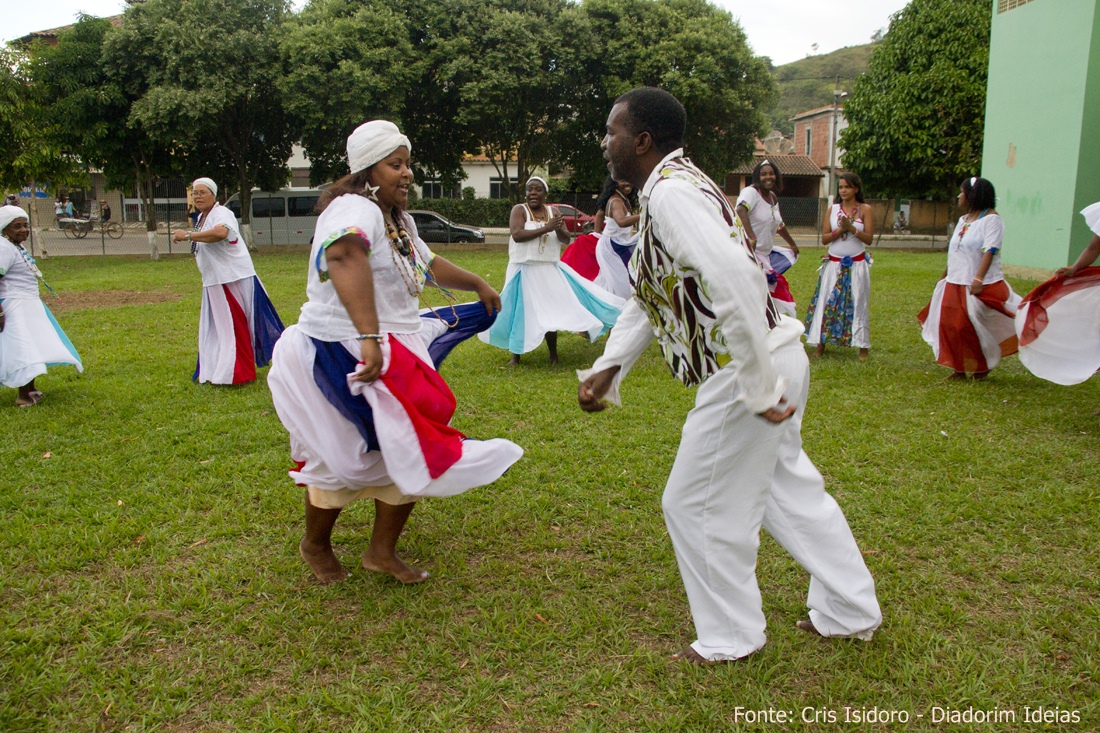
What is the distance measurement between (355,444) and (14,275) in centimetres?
503

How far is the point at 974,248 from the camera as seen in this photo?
723cm

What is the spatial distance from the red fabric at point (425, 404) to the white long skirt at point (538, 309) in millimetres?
4409

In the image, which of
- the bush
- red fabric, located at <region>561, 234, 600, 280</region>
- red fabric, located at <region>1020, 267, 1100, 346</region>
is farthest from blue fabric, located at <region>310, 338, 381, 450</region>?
the bush

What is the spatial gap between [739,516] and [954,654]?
1.07 meters

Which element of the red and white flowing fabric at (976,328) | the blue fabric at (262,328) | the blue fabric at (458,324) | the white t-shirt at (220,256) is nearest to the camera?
the blue fabric at (458,324)

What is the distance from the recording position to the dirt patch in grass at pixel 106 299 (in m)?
12.8

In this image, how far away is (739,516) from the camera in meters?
2.86

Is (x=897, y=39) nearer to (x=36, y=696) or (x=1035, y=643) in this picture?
(x=1035, y=643)

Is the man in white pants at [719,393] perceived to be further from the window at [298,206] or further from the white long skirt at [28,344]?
the window at [298,206]

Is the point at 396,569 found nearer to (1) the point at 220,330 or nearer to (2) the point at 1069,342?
(1) the point at 220,330

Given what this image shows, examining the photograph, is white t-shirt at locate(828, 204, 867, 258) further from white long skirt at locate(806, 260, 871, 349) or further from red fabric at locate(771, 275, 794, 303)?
red fabric at locate(771, 275, 794, 303)

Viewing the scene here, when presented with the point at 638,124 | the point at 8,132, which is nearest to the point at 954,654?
the point at 638,124

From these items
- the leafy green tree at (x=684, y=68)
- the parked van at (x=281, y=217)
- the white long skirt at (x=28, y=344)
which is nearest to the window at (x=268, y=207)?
the parked van at (x=281, y=217)

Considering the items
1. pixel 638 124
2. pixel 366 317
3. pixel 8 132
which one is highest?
pixel 8 132
